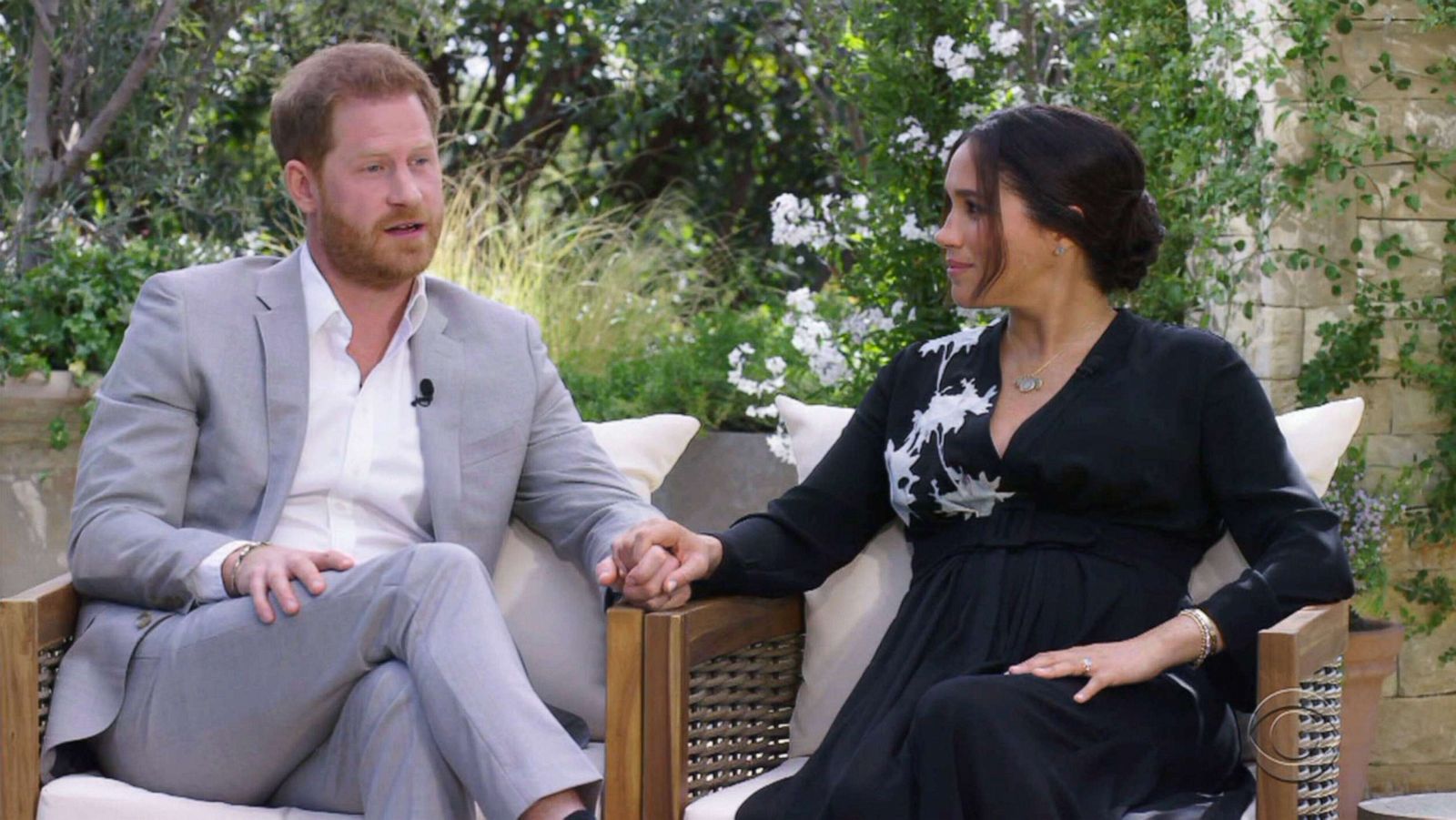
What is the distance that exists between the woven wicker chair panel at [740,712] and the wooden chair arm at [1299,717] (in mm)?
739

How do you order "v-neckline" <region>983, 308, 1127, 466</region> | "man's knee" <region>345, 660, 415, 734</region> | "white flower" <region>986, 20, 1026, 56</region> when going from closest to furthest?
1. "man's knee" <region>345, 660, 415, 734</region>
2. "v-neckline" <region>983, 308, 1127, 466</region>
3. "white flower" <region>986, 20, 1026, 56</region>

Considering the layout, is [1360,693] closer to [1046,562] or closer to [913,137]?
[1046,562]

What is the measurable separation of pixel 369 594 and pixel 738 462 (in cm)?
241

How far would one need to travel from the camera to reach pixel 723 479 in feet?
15.6

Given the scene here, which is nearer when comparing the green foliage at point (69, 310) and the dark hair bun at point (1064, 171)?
the dark hair bun at point (1064, 171)

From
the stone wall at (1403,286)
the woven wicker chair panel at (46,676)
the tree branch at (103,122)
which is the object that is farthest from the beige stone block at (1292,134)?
the tree branch at (103,122)

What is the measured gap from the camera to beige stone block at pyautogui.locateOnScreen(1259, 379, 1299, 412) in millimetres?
3832

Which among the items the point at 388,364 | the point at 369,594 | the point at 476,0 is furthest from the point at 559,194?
the point at 369,594

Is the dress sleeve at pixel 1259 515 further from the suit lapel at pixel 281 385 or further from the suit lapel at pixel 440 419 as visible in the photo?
the suit lapel at pixel 281 385

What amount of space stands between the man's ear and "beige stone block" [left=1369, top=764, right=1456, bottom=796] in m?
2.54

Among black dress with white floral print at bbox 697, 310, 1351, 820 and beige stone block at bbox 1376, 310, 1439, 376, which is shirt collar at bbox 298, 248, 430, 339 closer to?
black dress with white floral print at bbox 697, 310, 1351, 820

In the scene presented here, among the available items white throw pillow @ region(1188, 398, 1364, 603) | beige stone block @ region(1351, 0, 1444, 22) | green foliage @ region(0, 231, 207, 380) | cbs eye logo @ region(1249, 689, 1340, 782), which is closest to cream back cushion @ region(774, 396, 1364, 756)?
white throw pillow @ region(1188, 398, 1364, 603)

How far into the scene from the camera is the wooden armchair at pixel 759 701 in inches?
88.6

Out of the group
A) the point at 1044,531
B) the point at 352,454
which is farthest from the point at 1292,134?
the point at 352,454
